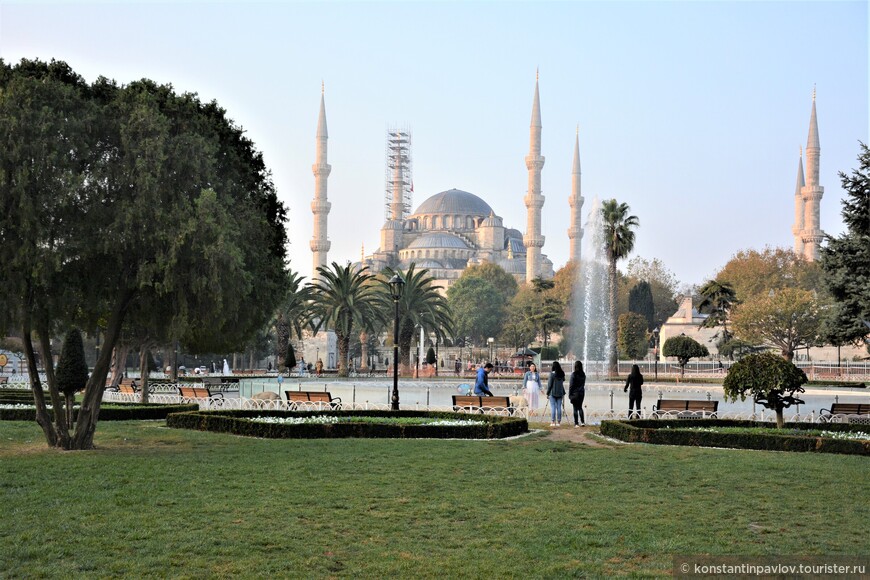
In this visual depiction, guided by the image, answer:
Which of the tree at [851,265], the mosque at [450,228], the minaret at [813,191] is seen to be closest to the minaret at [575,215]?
the mosque at [450,228]

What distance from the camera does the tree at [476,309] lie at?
83.1 meters

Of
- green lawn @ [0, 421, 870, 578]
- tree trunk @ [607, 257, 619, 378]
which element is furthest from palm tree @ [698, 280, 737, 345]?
green lawn @ [0, 421, 870, 578]

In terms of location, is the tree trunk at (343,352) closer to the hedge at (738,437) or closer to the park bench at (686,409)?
the park bench at (686,409)

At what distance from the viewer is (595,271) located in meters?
51.5

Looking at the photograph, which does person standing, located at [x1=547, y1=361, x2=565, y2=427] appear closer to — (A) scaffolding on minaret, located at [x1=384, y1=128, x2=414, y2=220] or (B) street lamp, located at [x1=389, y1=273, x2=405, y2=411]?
(B) street lamp, located at [x1=389, y1=273, x2=405, y2=411]

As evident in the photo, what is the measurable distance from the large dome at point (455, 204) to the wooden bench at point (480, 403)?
4513 inches

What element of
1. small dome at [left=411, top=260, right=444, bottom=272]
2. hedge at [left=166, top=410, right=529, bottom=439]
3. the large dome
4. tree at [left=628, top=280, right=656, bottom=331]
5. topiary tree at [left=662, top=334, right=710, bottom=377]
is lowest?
hedge at [left=166, top=410, right=529, bottom=439]

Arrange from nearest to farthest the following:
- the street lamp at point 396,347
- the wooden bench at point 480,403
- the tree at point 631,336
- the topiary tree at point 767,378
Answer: the topiary tree at point 767,378 → the wooden bench at point 480,403 → the street lamp at point 396,347 → the tree at point 631,336

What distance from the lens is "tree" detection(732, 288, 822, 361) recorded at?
→ 4803cm

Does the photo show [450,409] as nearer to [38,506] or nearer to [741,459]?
[741,459]

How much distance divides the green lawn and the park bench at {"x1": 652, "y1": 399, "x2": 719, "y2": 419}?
5.21 m

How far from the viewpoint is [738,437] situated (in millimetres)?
14391

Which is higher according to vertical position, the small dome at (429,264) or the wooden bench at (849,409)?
the small dome at (429,264)

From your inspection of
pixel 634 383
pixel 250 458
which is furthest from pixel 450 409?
pixel 250 458
